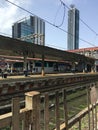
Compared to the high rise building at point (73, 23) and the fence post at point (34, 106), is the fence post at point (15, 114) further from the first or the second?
the high rise building at point (73, 23)

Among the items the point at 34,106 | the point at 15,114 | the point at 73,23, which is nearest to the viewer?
the point at 15,114

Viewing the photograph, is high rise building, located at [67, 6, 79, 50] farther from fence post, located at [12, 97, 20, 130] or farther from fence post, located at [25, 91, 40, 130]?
fence post, located at [12, 97, 20, 130]

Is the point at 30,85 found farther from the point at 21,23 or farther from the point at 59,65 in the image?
the point at 59,65

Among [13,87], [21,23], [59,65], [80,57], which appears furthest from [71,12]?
[59,65]

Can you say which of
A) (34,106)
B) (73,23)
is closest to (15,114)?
(34,106)

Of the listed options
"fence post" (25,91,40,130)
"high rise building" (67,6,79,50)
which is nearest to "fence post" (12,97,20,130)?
"fence post" (25,91,40,130)

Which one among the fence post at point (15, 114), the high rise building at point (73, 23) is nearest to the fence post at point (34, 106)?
the fence post at point (15, 114)

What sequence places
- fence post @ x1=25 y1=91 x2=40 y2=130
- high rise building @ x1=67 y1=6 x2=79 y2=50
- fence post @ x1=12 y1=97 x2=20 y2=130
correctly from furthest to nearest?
high rise building @ x1=67 y1=6 x2=79 y2=50
fence post @ x1=25 y1=91 x2=40 y2=130
fence post @ x1=12 y1=97 x2=20 y2=130

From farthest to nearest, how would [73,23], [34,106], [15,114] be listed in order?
[73,23]
[34,106]
[15,114]

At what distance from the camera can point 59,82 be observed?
2483 centimetres

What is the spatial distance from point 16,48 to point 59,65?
55.7 m

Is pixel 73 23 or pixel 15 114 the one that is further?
pixel 73 23

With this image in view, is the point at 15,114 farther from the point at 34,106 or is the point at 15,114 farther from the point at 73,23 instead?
the point at 73,23

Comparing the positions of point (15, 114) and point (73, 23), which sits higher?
point (73, 23)
